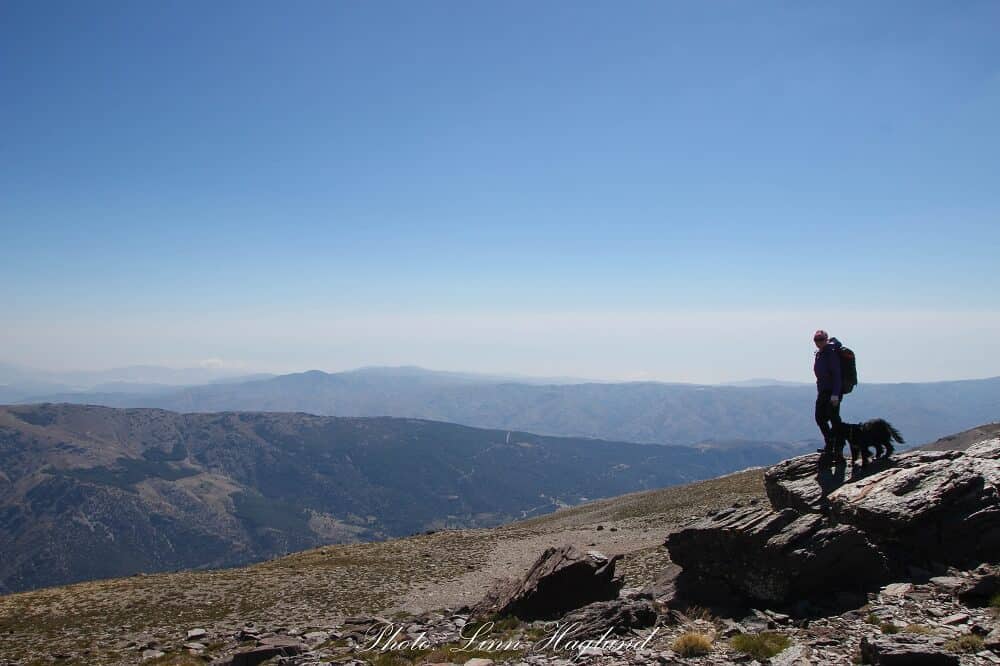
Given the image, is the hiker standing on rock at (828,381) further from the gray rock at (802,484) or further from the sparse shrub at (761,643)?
the sparse shrub at (761,643)

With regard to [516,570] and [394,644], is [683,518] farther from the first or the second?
[394,644]

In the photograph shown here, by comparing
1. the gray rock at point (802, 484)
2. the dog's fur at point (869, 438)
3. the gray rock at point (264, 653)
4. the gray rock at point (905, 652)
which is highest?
the dog's fur at point (869, 438)

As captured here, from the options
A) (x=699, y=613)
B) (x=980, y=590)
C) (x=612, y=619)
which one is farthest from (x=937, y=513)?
(x=612, y=619)

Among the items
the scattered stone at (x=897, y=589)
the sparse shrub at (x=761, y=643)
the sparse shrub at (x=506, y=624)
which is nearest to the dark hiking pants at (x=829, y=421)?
the scattered stone at (x=897, y=589)

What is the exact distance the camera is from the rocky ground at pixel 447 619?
1448 centimetres

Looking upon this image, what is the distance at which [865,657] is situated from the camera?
12.7m

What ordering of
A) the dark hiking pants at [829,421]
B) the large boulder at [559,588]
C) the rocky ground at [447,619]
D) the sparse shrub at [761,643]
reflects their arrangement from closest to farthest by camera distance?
1. the sparse shrub at [761,643]
2. the rocky ground at [447,619]
3. the large boulder at [559,588]
4. the dark hiking pants at [829,421]

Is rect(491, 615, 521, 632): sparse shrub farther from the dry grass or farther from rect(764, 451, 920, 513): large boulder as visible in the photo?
rect(764, 451, 920, 513): large boulder

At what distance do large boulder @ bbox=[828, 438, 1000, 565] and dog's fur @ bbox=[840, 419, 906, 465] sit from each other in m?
3.05

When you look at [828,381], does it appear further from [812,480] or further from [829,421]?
[812,480]

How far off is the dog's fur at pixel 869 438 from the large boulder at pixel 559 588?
11029mm

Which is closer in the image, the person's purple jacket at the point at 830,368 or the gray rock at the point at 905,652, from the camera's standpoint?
the gray rock at the point at 905,652

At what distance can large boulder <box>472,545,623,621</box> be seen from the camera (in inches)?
858

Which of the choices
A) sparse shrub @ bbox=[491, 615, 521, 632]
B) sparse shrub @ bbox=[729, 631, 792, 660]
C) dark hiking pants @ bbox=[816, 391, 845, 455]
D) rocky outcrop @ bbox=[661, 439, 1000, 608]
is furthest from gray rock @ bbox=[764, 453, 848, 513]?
sparse shrub @ bbox=[491, 615, 521, 632]
